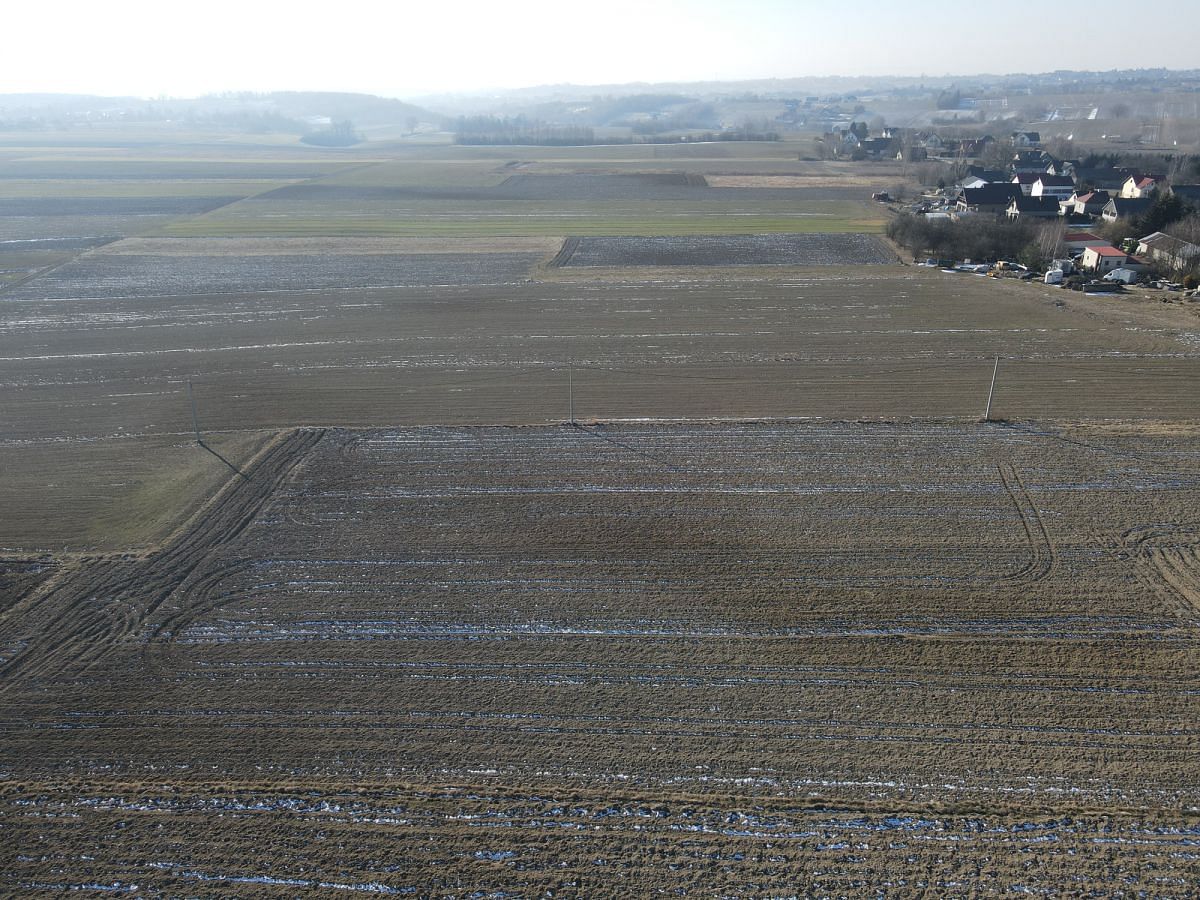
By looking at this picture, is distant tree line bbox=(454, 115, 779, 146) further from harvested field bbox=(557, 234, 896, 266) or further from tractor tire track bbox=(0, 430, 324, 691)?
tractor tire track bbox=(0, 430, 324, 691)

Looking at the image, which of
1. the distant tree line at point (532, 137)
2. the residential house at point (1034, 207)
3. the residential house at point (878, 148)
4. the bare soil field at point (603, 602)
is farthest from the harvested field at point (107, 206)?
the residential house at point (878, 148)

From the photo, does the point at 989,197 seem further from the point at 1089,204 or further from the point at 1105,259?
the point at 1105,259

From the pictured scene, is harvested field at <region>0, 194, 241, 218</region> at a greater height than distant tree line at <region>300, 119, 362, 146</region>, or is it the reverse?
distant tree line at <region>300, 119, 362, 146</region>

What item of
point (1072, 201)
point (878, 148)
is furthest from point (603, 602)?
point (878, 148)

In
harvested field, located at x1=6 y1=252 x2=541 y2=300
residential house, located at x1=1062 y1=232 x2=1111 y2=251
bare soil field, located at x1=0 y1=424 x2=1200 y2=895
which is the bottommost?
bare soil field, located at x1=0 y1=424 x2=1200 y2=895

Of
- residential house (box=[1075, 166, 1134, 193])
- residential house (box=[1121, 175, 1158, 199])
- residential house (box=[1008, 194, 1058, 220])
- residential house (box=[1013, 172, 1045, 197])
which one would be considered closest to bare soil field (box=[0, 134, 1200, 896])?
residential house (box=[1008, 194, 1058, 220])

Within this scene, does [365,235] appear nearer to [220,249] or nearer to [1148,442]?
[220,249]
